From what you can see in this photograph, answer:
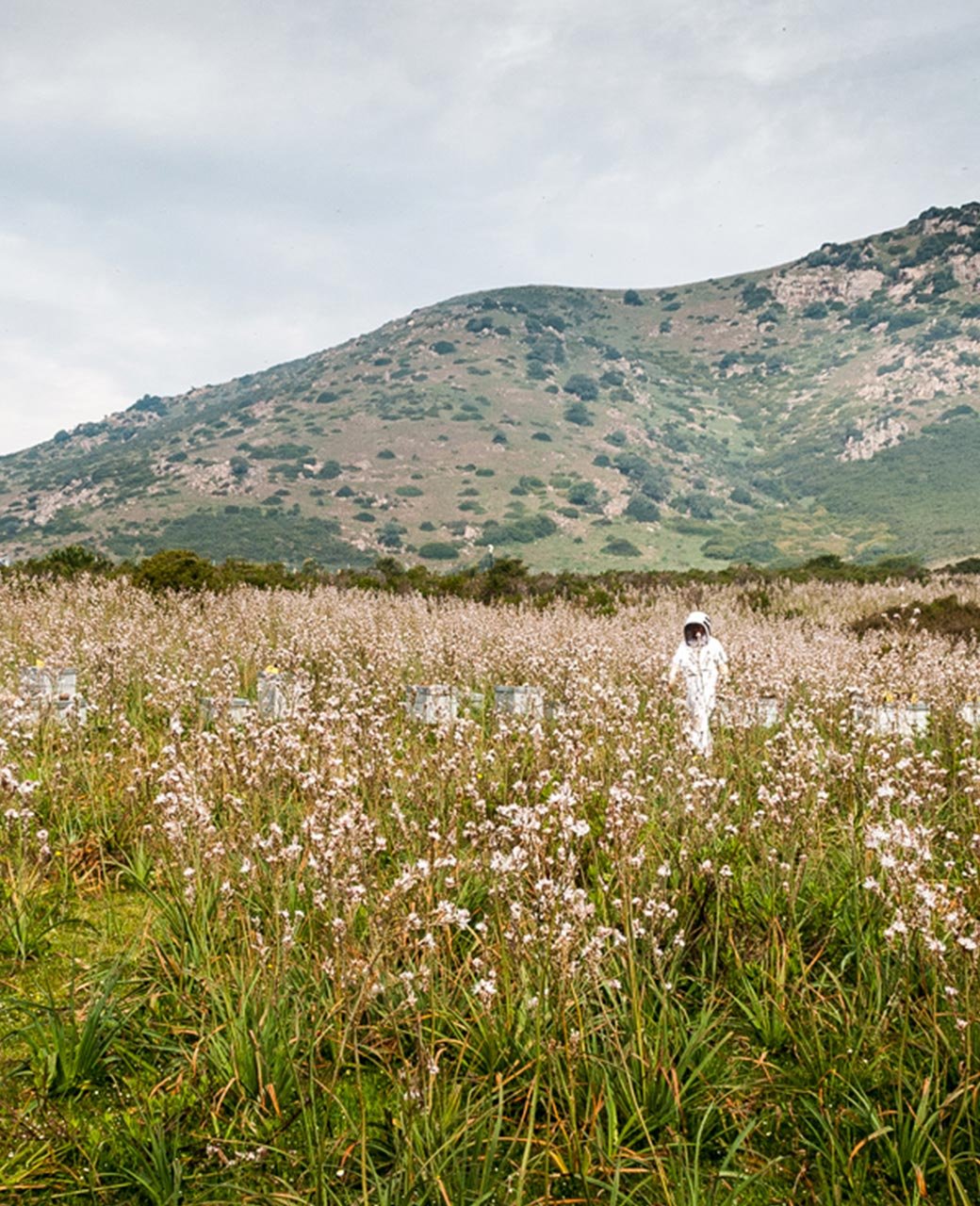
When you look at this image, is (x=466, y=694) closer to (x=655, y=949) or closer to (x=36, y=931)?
(x=36, y=931)

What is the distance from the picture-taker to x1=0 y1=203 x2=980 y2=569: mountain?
→ 68.9 metres

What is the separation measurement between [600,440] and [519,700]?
305ft

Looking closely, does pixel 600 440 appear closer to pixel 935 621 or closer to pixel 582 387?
pixel 582 387

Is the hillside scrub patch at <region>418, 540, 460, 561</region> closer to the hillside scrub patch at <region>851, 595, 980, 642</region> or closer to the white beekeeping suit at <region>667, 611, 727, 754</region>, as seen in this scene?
the hillside scrub patch at <region>851, 595, 980, 642</region>

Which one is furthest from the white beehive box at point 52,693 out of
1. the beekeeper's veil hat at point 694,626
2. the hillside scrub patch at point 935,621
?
the hillside scrub patch at point 935,621

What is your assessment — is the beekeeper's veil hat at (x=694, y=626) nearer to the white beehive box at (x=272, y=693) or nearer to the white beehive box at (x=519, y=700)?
the white beehive box at (x=519, y=700)

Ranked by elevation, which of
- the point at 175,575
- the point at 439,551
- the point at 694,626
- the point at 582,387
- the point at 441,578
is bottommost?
the point at 694,626

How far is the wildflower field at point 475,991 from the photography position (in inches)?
103

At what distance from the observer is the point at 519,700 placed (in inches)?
331

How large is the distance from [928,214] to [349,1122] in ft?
573

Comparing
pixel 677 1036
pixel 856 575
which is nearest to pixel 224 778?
pixel 677 1036

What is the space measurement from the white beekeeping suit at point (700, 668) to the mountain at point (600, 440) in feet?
172

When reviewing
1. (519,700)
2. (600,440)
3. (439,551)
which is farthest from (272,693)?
(600,440)

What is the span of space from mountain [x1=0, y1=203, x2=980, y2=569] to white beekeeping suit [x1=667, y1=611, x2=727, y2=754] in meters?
52.4
